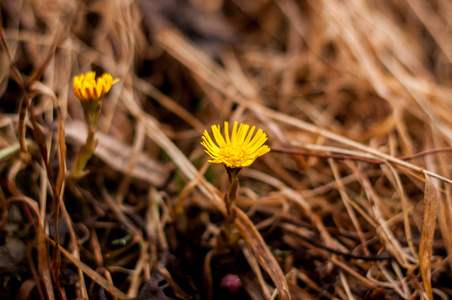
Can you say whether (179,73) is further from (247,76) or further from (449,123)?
(449,123)

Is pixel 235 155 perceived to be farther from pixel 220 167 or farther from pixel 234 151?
pixel 220 167

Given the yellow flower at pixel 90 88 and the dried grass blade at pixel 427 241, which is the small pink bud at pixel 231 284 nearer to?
the dried grass blade at pixel 427 241

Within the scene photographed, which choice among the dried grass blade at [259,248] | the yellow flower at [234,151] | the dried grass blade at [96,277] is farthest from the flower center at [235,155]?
the dried grass blade at [96,277]

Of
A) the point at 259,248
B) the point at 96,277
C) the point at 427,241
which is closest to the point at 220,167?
the point at 259,248

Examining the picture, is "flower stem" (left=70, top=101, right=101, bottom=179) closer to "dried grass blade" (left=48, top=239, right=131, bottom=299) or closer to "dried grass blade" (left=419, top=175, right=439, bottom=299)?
"dried grass blade" (left=48, top=239, right=131, bottom=299)

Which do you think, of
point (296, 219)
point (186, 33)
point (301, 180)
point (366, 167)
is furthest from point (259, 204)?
point (186, 33)

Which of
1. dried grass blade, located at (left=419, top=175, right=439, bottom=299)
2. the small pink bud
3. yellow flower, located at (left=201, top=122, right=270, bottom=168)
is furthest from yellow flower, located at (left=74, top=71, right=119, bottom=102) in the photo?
dried grass blade, located at (left=419, top=175, right=439, bottom=299)

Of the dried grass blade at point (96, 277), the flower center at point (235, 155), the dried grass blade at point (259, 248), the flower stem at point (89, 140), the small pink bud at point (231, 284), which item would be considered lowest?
the dried grass blade at point (96, 277)

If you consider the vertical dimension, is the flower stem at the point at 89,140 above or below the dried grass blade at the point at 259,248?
above
